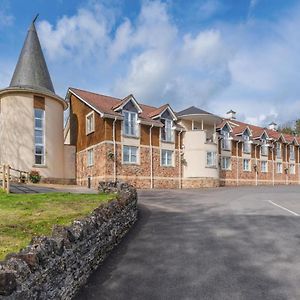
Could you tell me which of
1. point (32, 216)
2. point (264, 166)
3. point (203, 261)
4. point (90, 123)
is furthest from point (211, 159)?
point (203, 261)

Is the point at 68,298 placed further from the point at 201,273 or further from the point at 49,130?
the point at 49,130

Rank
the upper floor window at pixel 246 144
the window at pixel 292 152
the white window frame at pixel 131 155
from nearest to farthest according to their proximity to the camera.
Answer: the white window frame at pixel 131 155 < the upper floor window at pixel 246 144 < the window at pixel 292 152

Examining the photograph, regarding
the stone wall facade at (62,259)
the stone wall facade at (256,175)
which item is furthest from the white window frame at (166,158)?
the stone wall facade at (62,259)

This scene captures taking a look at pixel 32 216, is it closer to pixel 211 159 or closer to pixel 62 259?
pixel 62 259

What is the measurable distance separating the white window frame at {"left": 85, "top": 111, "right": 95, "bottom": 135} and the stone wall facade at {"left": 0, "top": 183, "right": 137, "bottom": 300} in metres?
20.1

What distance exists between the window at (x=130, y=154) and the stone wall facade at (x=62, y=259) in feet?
60.6

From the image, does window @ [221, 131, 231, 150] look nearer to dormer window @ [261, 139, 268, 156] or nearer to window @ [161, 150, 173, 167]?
dormer window @ [261, 139, 268, 156]

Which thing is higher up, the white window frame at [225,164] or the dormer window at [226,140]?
the dormer window at [226,140]

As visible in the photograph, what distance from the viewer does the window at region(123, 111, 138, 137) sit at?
97.2ft

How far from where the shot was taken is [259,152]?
146 feet

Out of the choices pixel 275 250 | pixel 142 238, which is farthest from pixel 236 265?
pixel 142 238

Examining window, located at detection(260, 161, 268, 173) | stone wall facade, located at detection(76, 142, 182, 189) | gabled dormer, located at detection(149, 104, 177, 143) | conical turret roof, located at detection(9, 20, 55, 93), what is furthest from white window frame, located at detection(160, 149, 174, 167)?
window, located at detection(260, 161, 268, 173)

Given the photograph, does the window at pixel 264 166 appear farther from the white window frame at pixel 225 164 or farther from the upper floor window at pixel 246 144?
the white window frame at pixel 225 164

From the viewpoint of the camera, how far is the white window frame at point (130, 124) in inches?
1163
